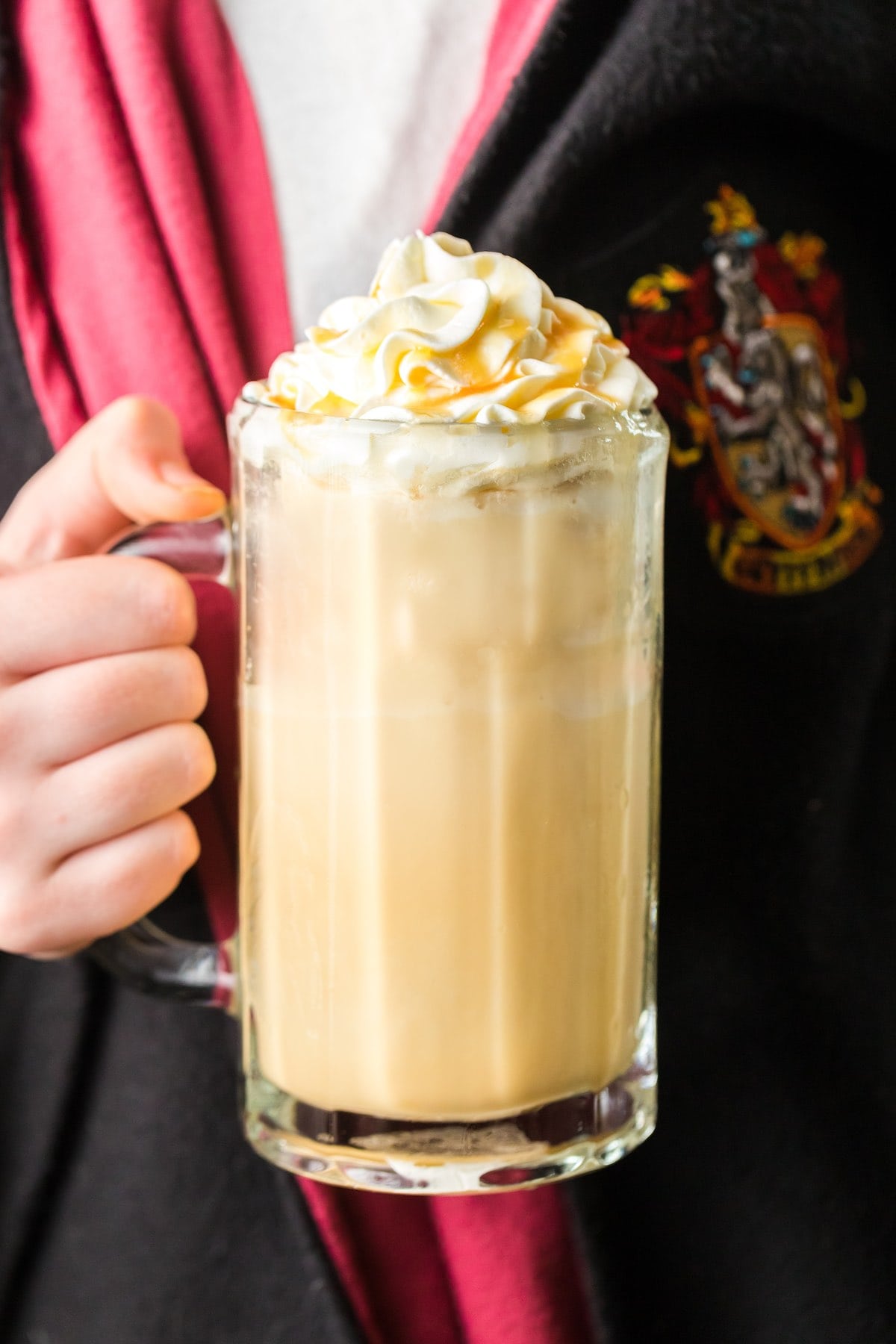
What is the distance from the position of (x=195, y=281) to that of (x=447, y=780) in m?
0.34

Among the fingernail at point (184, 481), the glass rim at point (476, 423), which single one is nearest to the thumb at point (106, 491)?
the fingernail at point (184, 481)

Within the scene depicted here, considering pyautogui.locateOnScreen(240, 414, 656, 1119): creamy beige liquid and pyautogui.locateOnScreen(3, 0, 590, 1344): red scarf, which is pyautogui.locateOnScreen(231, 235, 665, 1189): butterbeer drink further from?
pyautogui.locateOnScreen(3, 0, 590, 1344): red scarf

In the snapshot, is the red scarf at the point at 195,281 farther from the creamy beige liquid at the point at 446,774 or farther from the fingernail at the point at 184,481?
the creamy beige liquid at the point at 446,774

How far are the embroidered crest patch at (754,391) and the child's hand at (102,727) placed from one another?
28 centimetres

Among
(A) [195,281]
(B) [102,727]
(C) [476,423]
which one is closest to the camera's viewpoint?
(C) [476,423]

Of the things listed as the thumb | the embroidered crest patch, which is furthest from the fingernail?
the embroidered crest patch

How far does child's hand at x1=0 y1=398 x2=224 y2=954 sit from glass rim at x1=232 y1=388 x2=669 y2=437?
120 mm

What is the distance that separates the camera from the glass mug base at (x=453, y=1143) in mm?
485

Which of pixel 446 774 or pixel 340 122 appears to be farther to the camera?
pixel 340 122

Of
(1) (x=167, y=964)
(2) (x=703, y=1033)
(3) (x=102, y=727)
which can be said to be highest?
(3) (x=102, y=727)

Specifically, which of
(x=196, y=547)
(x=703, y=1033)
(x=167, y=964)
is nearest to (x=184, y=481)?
(x=196, y=547)

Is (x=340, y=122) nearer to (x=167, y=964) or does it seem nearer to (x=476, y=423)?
(x=476, y=423)

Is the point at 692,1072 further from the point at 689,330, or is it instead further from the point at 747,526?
the point at 689,330

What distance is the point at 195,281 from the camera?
63 centimetres
